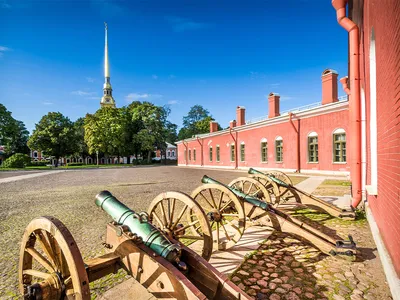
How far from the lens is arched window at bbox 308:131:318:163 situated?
1609 cm

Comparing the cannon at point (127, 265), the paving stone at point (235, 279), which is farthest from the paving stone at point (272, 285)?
the cannon at point (127, 265)

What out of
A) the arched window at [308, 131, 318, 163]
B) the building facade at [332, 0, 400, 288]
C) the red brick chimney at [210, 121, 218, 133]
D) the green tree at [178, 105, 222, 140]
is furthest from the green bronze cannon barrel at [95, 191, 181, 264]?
the green tree at [178, 105, 222, 140]

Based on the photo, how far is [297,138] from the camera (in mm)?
17219

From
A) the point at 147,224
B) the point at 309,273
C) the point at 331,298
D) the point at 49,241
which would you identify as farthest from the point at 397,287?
the point at 49,241

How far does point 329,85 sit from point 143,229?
17512 millimetres

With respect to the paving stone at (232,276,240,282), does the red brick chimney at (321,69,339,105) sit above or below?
above

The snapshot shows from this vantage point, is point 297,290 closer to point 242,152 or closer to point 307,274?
point 307,274

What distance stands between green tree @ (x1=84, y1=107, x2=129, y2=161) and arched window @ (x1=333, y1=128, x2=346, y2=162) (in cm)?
3195

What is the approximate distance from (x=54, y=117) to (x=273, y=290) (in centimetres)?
5153

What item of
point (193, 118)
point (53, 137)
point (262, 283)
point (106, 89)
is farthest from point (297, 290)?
point (106, 89)

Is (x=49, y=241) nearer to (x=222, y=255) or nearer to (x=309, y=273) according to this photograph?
(x=222, y=255)

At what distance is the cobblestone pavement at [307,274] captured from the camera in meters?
2.45

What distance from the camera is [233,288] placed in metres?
1.76

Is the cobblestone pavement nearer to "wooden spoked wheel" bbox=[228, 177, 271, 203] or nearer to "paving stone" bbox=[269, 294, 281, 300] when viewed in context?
"paving stone" bbox=[269, 294, 281, 300]
